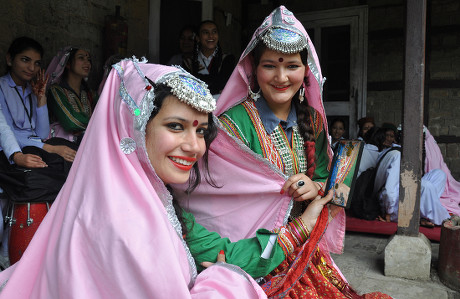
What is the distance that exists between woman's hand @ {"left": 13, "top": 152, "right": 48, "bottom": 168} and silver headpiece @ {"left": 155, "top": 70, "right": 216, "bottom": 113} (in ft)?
6.85

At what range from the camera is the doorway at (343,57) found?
24.2 feet

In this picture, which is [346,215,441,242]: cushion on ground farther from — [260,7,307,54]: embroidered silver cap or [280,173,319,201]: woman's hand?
[260,7,307,54]: embroidered silver cap

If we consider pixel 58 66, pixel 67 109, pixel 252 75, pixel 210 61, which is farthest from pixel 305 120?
pixel 210 61

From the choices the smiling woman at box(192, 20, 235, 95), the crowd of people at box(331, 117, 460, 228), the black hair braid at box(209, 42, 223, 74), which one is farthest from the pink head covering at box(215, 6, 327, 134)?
the black hair braid at box(209, 42, 223, 74)

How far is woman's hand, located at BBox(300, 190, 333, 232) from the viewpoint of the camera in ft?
5.62

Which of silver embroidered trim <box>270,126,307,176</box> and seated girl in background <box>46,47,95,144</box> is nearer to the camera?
silver embroidered trim <box>270,126,307,176</box>

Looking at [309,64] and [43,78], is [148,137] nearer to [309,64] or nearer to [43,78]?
[309,64]

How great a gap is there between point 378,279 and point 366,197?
2.00m

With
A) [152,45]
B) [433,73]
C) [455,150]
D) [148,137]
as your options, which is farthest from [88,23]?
[455,150]

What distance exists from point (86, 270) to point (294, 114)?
4.25ft

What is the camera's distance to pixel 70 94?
13.1 feet

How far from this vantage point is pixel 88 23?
15.8 feet

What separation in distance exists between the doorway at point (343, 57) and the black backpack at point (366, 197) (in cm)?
230

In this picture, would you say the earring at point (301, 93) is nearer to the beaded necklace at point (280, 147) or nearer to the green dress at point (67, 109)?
the beaded necklace at point (280, 147)
